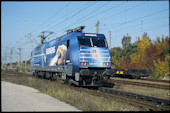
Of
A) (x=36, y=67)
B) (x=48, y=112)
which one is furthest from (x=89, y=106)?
(x=36, y=67)

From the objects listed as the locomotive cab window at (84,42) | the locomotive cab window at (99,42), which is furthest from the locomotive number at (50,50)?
the locomotive cab window at (99,42)

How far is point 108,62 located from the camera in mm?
13875

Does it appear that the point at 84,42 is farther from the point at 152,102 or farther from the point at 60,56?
the point at 152,102

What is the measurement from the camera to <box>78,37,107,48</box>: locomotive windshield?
44.8 ft

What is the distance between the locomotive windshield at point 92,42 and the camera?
13.7m

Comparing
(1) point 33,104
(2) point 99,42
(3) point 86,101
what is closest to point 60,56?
(2) point 99,42

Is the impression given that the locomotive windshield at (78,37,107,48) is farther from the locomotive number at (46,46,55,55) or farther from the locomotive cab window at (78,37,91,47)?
the locomotive number at (46,46,55,55)

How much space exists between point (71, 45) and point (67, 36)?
4.17 feet

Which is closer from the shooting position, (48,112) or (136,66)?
(48,112)

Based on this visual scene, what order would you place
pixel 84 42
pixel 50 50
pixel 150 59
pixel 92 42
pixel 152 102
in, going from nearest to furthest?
pixel 152 102 → pixel 84 42 → pixel 92 42 → pixel 50 50 → pixel 150 59

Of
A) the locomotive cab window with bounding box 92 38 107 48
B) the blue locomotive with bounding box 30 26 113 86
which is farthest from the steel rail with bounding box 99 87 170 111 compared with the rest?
the locomotive cab window with bounding box 92 38 107 48

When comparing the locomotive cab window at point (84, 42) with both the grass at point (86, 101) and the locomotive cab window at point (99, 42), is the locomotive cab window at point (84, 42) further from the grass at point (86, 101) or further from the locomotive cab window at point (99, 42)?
the grass at point (86, 101)

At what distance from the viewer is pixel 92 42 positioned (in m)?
13.9

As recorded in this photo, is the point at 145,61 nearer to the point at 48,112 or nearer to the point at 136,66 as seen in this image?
the point at 136,66
